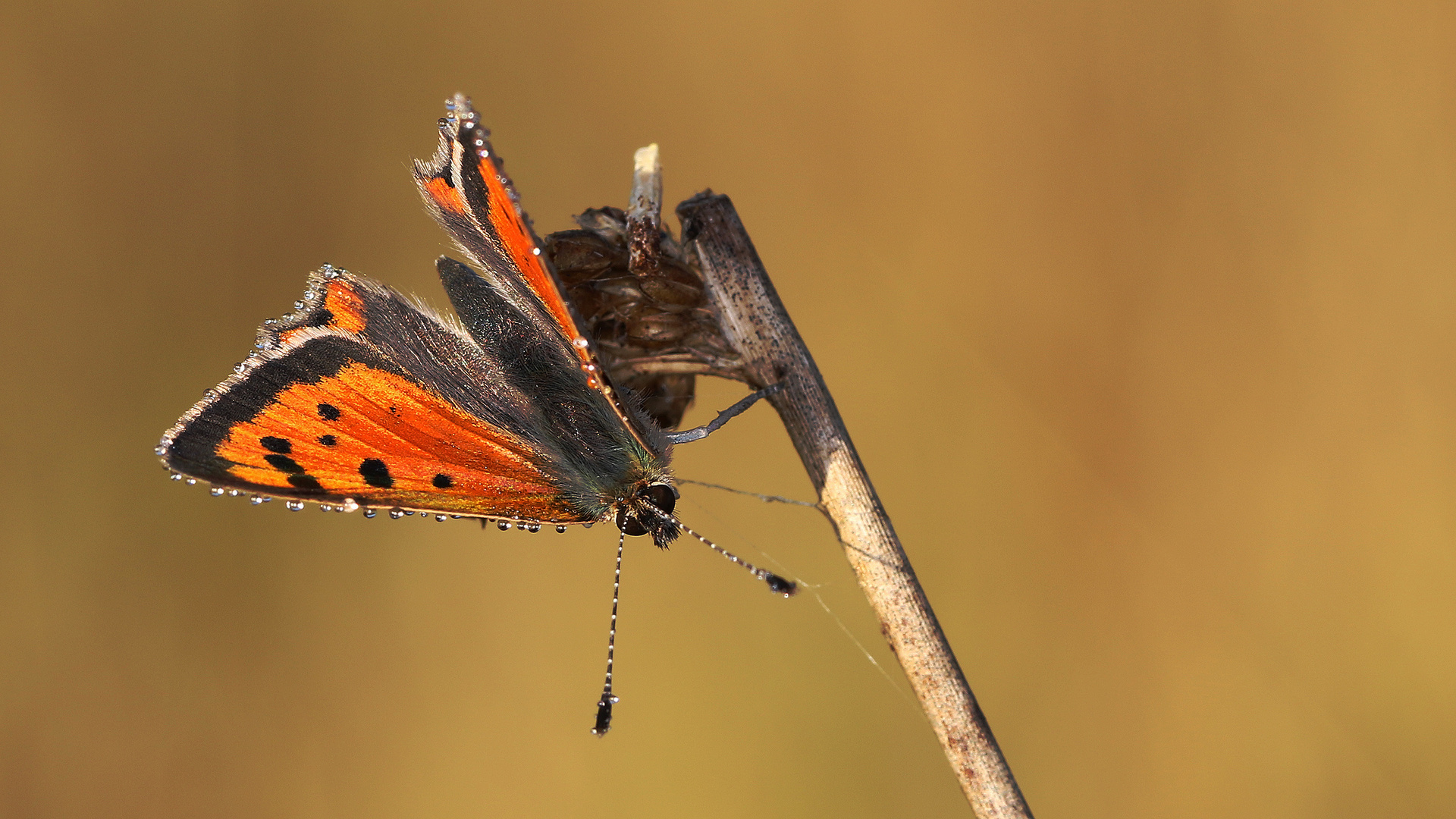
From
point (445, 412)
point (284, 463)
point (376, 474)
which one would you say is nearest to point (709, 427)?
point (445, 412)

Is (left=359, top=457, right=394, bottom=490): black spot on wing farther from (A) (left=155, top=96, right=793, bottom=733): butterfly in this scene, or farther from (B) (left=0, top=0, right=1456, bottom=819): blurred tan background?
(B) (left=0, top=0, right=1456, bottom=819): blurred tan background

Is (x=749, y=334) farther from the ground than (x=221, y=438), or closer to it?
closer to it

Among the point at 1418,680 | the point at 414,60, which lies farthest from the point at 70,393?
the point at 1418,680

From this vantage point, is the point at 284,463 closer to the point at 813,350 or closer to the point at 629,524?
the point at 629,524

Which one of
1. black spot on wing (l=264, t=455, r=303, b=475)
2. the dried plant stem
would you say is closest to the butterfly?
black spot on wing (l=264, t=455, r=303, b=475)

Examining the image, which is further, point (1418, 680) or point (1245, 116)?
point (1245, 116)

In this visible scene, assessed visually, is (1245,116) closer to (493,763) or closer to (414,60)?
(414,60)
